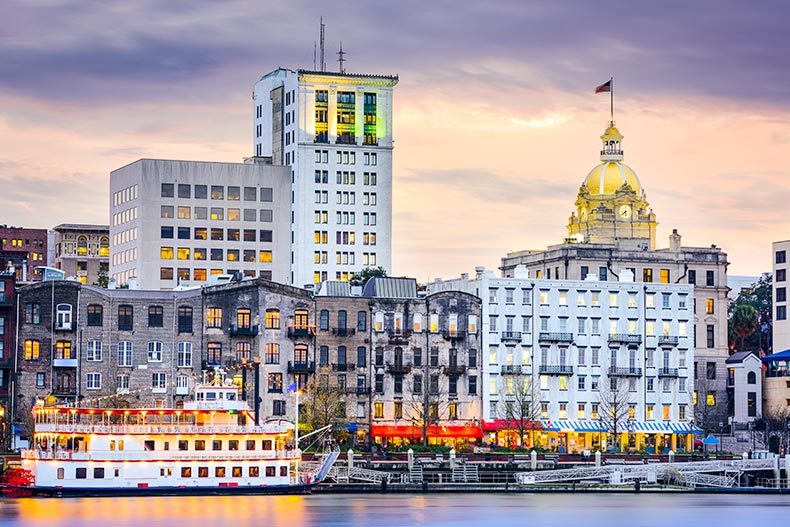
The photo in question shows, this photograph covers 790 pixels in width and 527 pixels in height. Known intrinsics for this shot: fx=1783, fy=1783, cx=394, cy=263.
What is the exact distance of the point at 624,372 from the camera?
176m

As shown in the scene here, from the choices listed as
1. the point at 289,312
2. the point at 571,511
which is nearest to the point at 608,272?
the point at 289,312

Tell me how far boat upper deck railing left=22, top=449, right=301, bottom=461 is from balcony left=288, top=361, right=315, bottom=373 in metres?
28.4

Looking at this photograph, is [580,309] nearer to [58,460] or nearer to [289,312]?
[289,312]

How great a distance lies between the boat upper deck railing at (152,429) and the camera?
4990 inches

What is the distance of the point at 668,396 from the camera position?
179 metres

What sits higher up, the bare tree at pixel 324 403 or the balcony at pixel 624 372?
the balcony at pixel 624 372

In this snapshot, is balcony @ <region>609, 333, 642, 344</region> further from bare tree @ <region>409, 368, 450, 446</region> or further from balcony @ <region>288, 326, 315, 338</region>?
balcony @ <region>288, 326, 315, 338</region>

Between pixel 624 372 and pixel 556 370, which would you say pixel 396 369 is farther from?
pixel 624 372

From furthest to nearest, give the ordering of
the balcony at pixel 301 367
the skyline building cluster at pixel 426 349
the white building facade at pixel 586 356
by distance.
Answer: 1. the white building facade at pixel 586 356
2. the balcony at pixel 301 367
3. the skyline building cluster at pixel 426 349

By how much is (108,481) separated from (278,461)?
41.5ft

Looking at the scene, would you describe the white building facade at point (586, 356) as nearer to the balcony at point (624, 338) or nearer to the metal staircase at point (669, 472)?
the balcony at point (624, 338)

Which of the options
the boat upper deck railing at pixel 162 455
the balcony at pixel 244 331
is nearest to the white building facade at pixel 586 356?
the balcony at pixel 244 331

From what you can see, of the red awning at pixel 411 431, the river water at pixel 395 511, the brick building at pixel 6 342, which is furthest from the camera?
the red awning at pixel 411 431

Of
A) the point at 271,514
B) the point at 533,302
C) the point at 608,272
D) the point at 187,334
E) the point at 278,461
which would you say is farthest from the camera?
the point at 608,272
